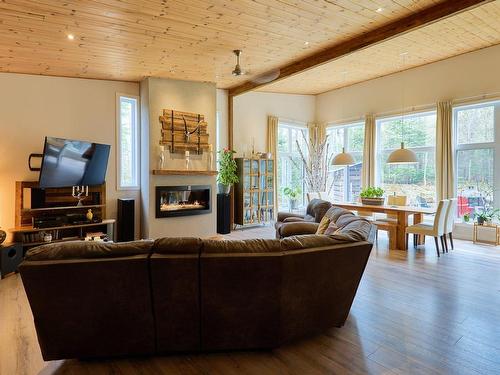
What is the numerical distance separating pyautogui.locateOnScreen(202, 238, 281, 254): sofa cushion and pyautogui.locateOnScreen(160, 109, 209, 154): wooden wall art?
167 inches

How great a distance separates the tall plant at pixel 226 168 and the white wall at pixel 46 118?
191cm

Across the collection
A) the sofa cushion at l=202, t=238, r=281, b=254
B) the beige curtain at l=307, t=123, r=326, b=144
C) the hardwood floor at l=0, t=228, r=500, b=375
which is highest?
the beige curtain at l=307, t=123, r=326, b=144

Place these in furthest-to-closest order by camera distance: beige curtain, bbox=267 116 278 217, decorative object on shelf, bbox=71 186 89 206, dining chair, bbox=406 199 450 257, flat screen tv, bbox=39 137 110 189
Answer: beige curtain, bbox=267 116 278 217 → decorative object on shelf, bbox=71 186 89 206 → dining chair, bbox=406 199 450 257 → flat screen tv, bbox=39 137 110 189

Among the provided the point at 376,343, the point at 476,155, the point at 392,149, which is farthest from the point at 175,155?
the point at 476,155

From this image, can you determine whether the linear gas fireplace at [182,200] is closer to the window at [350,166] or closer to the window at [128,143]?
the window at [128,143]

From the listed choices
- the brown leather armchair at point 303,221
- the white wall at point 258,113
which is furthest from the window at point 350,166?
the brown leather armchair at point 303,221

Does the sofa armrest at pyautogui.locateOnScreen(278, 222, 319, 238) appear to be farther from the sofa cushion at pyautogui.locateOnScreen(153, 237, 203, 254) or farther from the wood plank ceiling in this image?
the wood plank ceiling

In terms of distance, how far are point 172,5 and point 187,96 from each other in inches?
111

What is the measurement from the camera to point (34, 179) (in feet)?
16.8

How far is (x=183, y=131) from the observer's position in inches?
244

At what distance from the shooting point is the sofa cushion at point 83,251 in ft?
6.68

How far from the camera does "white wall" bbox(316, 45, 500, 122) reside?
5.93m

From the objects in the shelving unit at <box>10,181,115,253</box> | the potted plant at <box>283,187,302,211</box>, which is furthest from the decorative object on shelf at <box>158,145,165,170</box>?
the potted plant at <box>283,187,302,211</box>

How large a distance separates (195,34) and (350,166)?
18.7ft
